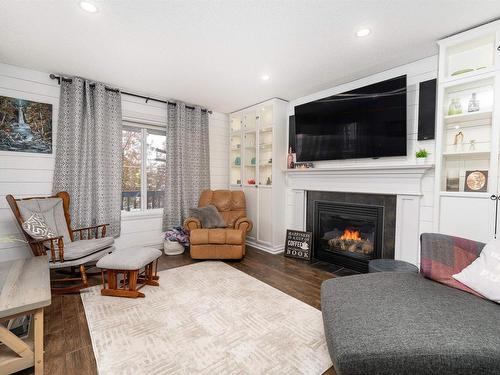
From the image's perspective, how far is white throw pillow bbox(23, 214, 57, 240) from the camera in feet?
8.18

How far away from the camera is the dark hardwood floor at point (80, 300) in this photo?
5.22 feet

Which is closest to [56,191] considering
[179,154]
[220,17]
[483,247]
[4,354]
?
[179,154]

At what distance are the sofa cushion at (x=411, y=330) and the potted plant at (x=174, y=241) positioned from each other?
283 centimetres

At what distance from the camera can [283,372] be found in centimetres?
151

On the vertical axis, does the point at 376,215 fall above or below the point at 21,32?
below

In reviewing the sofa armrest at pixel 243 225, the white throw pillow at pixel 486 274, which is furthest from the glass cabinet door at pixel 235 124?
the white throw pillow at pixel 486 274

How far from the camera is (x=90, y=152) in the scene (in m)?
3.38

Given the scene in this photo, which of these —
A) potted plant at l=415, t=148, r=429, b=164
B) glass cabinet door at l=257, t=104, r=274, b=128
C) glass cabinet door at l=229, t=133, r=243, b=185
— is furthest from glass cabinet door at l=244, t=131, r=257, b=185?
potted plant at l=415, t=148, r=429, b=164

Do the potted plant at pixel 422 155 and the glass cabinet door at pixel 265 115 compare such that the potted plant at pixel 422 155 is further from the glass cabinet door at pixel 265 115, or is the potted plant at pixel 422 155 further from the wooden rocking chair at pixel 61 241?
the wooden rocking chair at pixel 61 241

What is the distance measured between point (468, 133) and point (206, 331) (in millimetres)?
3058

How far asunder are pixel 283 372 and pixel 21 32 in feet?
11.7

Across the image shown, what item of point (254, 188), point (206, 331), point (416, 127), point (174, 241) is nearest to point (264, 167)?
point (254, 188)

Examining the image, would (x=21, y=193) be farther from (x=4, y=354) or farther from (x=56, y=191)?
(x=4, y=354)

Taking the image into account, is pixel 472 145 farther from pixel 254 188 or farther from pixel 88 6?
pixel 88 6
